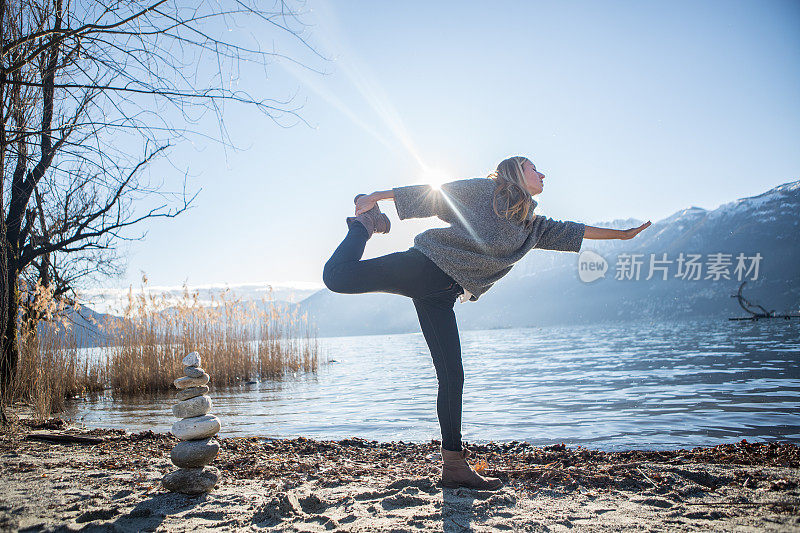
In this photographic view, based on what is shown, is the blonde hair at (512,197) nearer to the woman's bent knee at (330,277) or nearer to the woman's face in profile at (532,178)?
the woman's face in profile at (532,178)

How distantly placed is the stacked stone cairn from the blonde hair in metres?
2.00

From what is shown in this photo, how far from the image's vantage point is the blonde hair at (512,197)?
2.51 m

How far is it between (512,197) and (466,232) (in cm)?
32

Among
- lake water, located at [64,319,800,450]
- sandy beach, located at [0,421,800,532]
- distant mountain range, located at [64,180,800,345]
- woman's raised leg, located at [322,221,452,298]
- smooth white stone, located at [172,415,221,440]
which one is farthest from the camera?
distant mountain range, located at [64,180,800,345]

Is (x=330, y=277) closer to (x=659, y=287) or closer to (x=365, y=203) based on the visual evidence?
(x=365, y=203)

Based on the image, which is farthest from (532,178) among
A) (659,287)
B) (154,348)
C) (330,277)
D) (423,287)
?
(659,287)

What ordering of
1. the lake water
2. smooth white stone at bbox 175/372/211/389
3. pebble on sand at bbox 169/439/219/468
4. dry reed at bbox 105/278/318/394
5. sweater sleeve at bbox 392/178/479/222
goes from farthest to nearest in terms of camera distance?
dry reed at bbox 105/278/318/394, the lake water, smooth white stone at bbox 175/372/211/389, pebble on sand at bbox 169/439/219/468, sweater sleeve at bbox 392/178/479/222

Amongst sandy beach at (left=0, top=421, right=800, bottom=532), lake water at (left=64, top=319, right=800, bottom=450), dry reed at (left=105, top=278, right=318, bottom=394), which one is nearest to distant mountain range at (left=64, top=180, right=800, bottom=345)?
dry reed at (left=105, top=278, right=318, bottom=394)

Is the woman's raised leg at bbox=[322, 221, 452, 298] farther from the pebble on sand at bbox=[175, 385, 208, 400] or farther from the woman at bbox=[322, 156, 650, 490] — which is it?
the pebble on sand at bbox=[175, 385, 208, 400]

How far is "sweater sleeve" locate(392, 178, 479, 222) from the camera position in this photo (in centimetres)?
250

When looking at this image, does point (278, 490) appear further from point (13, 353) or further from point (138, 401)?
point (138, 401)

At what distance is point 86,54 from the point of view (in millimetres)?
2859

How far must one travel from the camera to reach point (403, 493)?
247 cm

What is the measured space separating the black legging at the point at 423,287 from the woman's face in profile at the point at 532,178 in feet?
2.21
